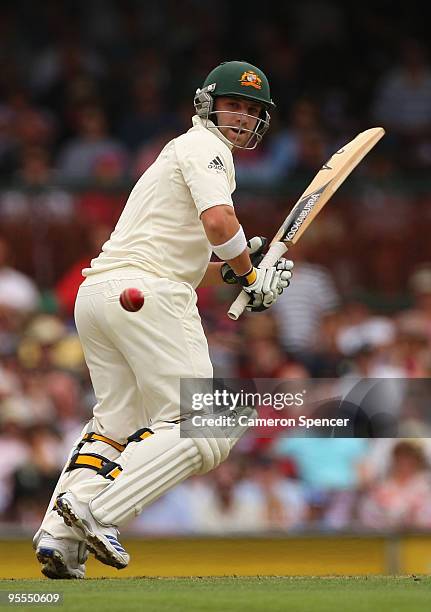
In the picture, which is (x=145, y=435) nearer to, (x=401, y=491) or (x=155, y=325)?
(x=155, y=325)

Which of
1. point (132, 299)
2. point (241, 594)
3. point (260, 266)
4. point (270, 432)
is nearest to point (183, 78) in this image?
point (270, 432)

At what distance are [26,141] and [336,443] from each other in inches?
173

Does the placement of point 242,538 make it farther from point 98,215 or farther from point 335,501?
point 98,215

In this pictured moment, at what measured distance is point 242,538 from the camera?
6082mm

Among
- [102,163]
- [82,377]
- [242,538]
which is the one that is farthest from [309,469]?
[102,163]

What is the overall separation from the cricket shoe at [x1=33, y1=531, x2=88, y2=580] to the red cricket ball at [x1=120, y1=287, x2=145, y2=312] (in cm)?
81

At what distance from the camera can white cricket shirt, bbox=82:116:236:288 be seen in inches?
187

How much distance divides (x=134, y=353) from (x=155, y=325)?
0.12 meters

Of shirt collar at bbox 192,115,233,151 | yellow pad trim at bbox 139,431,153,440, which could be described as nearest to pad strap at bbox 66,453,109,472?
yellow pad trim at bbox 139,431,153,440

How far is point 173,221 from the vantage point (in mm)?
4785

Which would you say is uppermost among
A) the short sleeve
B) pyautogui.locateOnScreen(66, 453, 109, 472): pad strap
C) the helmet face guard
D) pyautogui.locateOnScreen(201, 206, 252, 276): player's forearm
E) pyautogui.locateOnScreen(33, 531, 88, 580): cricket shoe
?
the helmet face guard

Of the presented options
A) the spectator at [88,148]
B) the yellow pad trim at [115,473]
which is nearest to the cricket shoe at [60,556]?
the yellow pad trim at [115,473]

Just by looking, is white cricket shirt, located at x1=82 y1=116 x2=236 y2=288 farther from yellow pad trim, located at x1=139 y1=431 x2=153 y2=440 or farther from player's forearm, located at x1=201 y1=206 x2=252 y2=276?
yellow pad trim, located at x1=139 y1=431 x2=153 y2=440

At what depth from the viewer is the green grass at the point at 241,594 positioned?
148 inches
